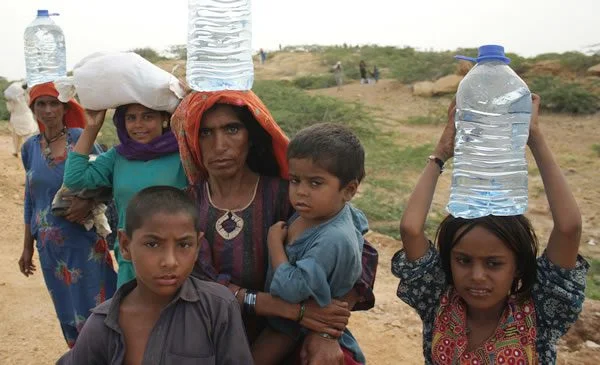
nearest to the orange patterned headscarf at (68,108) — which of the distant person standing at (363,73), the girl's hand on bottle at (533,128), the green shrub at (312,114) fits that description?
the girl's hand on bottle at (533,128)

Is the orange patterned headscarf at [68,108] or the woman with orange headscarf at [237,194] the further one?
the orange patterned headscarf at [68,108]

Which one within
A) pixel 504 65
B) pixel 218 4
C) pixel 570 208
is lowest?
pixel 570 208

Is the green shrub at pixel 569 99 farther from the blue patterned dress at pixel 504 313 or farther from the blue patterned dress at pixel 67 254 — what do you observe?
the blue patterned dress at pixel 504 313

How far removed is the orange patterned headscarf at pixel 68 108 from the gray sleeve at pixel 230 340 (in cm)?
201

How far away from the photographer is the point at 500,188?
224cm

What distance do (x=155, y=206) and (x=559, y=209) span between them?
128 centimetres

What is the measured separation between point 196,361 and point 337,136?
2.82 ft

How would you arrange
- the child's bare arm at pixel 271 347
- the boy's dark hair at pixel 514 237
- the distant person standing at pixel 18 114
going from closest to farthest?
the boy's dark hair at pixel 514 237 → the child's bare arm at pixel 271 347 → the distant person standing at pixel 18 114

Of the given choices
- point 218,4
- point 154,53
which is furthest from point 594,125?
point 154,53

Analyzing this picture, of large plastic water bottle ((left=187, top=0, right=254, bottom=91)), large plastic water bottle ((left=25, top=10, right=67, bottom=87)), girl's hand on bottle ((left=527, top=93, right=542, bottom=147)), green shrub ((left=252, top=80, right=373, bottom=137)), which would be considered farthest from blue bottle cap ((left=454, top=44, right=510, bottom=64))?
green shrub ((left=252, top=80, right=373, bottom=137))

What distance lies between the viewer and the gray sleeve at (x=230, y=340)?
192 cm

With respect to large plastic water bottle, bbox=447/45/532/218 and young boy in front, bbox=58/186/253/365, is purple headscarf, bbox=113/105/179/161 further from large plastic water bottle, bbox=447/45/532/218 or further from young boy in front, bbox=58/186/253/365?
large plastic water bottle, bbox=447/45/532/218

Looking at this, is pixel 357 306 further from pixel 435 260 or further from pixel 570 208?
pixel 570 208

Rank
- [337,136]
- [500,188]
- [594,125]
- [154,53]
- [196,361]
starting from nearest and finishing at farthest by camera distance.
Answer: [196,361] < [337,136] < [500,188] < [594,125] < [154,53]
